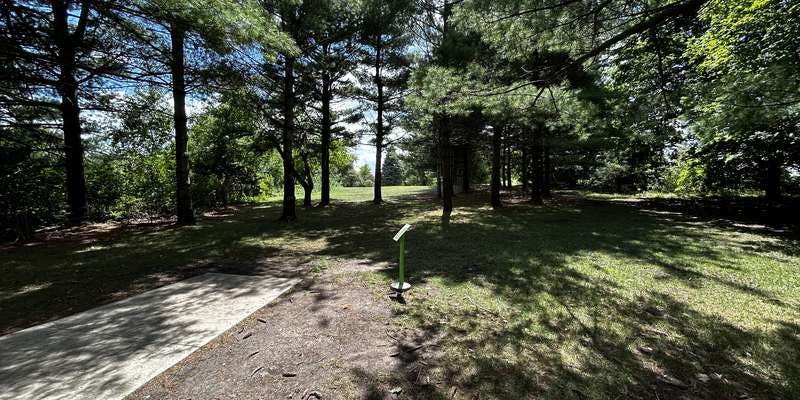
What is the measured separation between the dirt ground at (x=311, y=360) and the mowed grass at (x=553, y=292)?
0.29 ft

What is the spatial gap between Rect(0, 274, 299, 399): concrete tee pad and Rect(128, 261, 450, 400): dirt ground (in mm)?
192

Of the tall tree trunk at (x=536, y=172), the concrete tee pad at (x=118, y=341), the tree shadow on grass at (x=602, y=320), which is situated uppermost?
the tall tree trunk at (x=536, y=172)

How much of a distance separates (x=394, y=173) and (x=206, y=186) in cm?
3941

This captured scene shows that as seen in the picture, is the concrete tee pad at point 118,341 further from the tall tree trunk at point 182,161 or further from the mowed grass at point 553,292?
the tall tree trunk at point 182,161

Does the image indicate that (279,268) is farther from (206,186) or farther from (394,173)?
(394,173)

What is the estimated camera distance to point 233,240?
22.4 feet

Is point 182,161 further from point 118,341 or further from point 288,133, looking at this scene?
point 118,341

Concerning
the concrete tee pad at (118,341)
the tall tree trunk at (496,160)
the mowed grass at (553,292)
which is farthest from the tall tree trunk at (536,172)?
the concrete tee pad at (118,341)

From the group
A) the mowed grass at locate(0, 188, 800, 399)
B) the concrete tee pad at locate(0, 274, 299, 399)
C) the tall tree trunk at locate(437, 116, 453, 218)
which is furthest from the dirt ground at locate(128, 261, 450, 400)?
the tall tree trunk at locate(437, 116, 453, 218)

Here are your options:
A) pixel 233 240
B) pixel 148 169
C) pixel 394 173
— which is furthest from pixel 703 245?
pixel 394 173

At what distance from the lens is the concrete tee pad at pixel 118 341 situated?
2.02 m

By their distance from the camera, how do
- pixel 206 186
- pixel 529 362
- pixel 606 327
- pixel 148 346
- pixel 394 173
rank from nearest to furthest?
pixel 529 362
pixel 148 346
pixel 606 327
pixel 206 186
pixel 394 173

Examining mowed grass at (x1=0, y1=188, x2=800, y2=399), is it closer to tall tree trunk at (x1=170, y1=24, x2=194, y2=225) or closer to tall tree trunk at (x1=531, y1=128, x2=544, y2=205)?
tall tree trunk at (x1=170, y1=24, x2=194, y2=225)

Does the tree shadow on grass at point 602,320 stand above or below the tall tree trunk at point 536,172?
below
